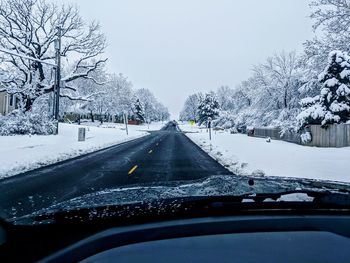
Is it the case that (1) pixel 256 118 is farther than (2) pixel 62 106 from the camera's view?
No

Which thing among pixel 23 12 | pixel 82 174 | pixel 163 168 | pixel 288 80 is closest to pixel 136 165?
pixel 163 168

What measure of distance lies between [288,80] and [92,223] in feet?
144

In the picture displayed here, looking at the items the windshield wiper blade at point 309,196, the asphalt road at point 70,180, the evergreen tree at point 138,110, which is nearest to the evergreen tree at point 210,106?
the evergreen tree at point 138,110

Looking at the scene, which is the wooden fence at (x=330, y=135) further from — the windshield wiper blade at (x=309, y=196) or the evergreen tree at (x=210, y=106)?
the evergreen tree at (x=210, y=106)

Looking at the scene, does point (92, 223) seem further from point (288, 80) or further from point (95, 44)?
point (288, 80)

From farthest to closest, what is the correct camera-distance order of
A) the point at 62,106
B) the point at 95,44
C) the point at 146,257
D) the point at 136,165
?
the point at 62,106
the point at 95,44
the point at 136,165
the point at 146,257

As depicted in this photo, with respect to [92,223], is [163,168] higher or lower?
lower

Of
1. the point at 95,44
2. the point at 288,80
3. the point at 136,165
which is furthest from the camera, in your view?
the point at 288,80

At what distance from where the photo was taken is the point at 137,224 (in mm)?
1695

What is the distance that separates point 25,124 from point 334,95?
75.1ft

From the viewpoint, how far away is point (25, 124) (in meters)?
28.0

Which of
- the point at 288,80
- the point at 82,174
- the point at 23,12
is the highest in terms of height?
the point at 23,12

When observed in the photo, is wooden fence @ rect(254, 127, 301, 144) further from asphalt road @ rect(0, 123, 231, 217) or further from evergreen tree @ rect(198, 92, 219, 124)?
evergreen tree @ rect(198, 92, 219, 124)

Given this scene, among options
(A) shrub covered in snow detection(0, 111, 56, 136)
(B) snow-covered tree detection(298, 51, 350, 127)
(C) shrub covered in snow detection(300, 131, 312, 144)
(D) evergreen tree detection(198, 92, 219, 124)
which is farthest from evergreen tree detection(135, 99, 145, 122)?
(B) snow-covered tree detection(298, 51, 350, 127)
